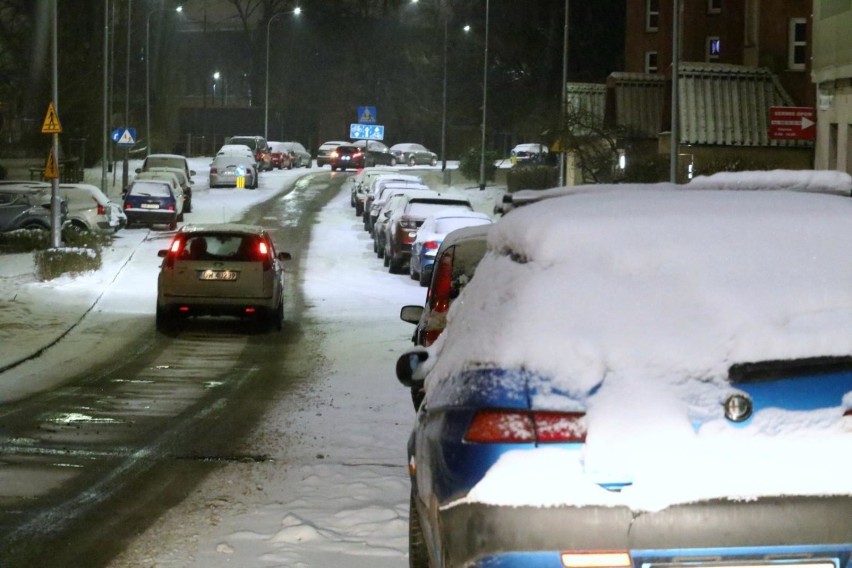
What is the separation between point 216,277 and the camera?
68.1 feet

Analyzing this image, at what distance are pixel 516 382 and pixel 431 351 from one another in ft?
6.50

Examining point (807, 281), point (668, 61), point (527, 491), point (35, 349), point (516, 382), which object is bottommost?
point (35, 349)

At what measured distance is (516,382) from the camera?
4488 mm

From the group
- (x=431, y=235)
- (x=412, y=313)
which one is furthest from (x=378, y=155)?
(x=412, y=313)

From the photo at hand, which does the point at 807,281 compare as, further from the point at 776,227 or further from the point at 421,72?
the point at 421,72

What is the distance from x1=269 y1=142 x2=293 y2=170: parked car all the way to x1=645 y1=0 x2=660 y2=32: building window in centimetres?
2481

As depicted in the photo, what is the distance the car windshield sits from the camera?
42.3 metres

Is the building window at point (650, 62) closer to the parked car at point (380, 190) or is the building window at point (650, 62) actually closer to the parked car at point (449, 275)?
the parked car at point (380, 190)

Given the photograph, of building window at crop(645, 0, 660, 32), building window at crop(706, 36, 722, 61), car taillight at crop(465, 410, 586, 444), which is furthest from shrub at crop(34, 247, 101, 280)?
building window at crop(645, 0, 660, 32)

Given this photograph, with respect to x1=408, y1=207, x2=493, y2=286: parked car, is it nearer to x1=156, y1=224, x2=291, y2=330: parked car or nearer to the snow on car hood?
x1=156, y1=224, x2=291, y2=330: parked car

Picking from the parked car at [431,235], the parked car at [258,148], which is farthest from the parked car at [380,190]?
the parked car at [258,148]

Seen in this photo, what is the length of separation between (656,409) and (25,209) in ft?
109

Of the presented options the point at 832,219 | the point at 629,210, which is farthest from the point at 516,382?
the point at 832,219

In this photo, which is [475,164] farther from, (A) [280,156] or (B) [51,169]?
(B) [51,169]
